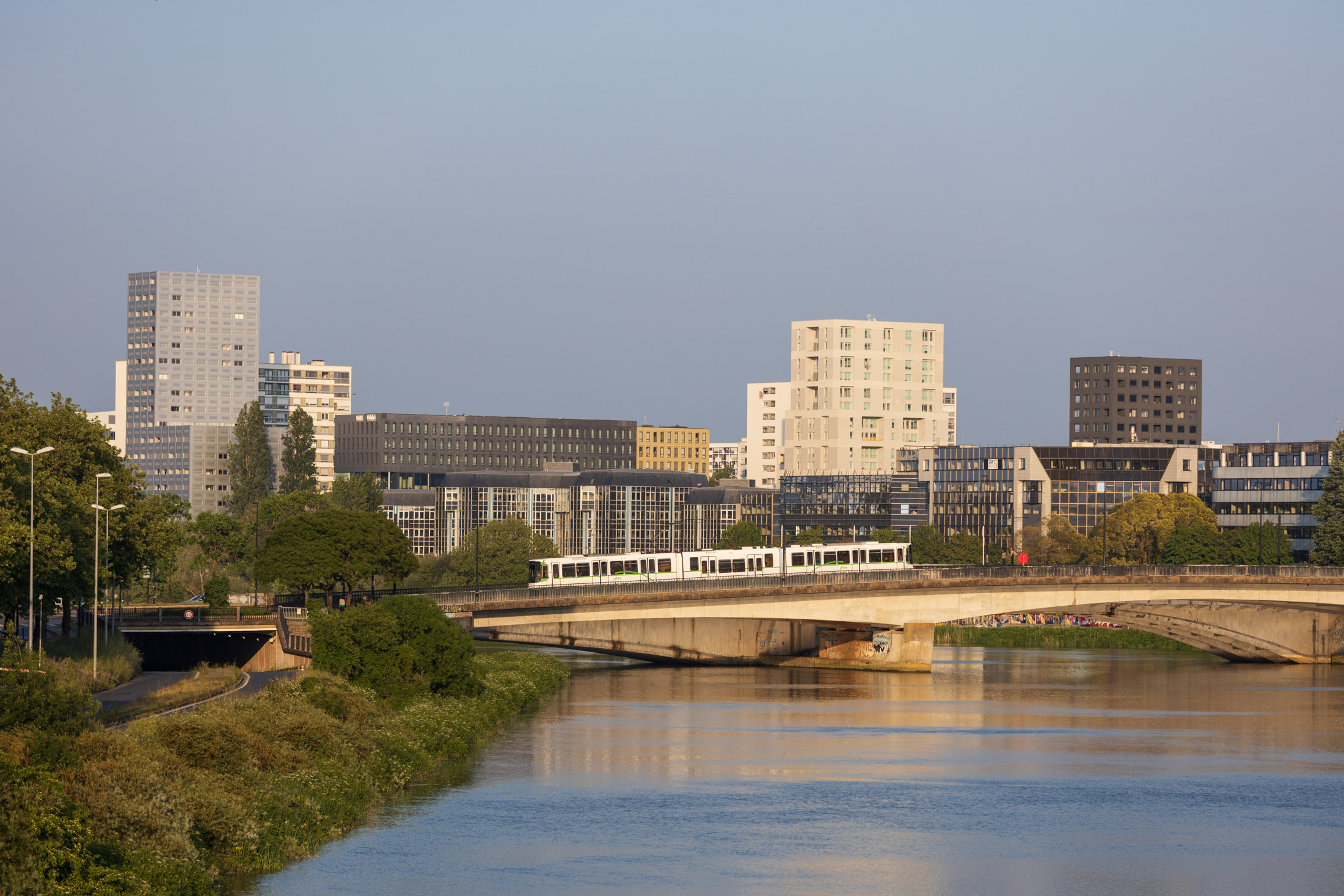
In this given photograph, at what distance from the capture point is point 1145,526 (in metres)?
193

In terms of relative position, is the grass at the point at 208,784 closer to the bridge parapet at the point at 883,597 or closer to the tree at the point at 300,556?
the bridge parapet at the point at 883,597

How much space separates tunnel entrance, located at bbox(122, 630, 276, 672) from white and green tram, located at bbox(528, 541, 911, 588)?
73.7 ft

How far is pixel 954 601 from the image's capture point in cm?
11631

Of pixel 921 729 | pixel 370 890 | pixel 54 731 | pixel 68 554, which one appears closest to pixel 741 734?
pixel 921 729

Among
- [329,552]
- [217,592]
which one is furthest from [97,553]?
[217,592]

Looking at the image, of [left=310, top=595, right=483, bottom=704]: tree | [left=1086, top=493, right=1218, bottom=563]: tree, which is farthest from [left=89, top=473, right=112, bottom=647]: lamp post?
[left=1086, top=493, right=1218, bottom=563]: tree

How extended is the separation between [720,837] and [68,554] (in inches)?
1593

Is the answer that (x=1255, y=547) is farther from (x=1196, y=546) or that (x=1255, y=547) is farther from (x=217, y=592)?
(x=217, y=592)

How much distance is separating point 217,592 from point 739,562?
37.7 meters

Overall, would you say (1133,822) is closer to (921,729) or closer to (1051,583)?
(921,729)

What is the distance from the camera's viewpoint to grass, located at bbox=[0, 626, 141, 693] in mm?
67062

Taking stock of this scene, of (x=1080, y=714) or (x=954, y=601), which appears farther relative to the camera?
(x=954, y=601)

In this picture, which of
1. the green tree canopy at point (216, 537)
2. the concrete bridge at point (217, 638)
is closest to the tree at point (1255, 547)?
the green tree canopy at point (216, 537)

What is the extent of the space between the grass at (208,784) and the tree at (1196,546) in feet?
394
